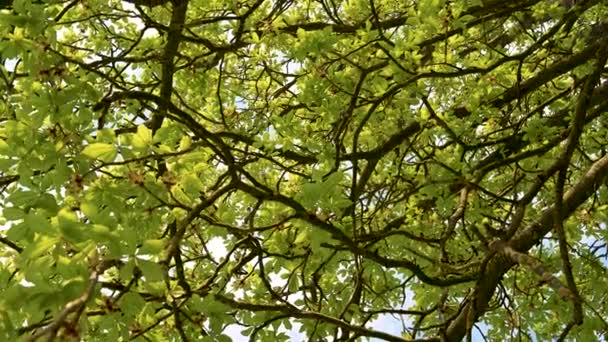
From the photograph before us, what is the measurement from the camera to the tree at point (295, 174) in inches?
94.0

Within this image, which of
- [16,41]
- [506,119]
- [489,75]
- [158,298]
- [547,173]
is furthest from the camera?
[506,119]

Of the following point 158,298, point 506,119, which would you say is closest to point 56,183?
point 158,298

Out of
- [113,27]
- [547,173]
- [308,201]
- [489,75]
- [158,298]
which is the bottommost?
[158,298]

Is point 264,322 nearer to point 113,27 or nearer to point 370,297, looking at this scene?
point 370,297

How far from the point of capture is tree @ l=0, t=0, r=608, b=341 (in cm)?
239

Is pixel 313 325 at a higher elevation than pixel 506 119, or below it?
below

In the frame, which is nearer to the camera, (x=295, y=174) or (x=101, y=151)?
(x=101, y=151)

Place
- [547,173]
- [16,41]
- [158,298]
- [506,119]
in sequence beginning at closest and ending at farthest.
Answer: [158,298] < [16,41] < [547,173] < [506,119]

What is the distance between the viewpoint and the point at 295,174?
3959 mm

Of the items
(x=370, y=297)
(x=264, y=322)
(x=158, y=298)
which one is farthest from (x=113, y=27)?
(x=158, y=298)

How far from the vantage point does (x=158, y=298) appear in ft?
7.89

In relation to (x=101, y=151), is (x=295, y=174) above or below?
above

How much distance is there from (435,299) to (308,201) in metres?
2.42

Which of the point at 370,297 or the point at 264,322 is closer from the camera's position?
the point at 264,322
